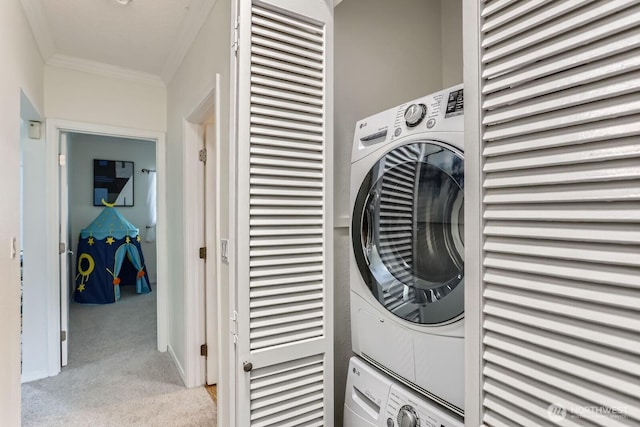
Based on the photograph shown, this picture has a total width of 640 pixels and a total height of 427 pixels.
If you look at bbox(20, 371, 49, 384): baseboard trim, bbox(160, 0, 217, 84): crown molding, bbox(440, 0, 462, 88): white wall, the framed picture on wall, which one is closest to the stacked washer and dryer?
bbox(440, 0, 462, 88): white wall

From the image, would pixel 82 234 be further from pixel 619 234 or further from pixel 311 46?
pixel 619 234

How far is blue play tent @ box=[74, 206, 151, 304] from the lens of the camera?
4465 millimetres

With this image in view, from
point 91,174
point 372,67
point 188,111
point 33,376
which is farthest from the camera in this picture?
point 91,174

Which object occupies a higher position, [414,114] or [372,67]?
[372,67]

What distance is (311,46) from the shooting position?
121 cm

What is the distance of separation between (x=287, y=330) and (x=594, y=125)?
3.40 feet

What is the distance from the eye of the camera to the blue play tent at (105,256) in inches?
176

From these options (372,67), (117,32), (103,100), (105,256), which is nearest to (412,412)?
(372,67)

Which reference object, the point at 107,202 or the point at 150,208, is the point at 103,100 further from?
the point at 150,208

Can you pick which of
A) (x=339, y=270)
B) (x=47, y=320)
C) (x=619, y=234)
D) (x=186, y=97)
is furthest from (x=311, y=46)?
(x=47, y=320)

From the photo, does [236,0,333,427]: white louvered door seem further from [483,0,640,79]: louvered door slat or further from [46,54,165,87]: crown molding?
[46,54,165,87]: crown molding

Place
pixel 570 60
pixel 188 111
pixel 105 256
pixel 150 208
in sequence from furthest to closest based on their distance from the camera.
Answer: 1. pixel 150 208
2. pixel 105 256
3. pixel 188 111
4. pixel 570 60

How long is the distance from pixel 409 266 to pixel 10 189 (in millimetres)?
2003

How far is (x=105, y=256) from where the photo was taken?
4.55 metres
